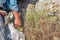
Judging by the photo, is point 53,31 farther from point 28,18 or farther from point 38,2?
point 38,2

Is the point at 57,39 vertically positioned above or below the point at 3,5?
below

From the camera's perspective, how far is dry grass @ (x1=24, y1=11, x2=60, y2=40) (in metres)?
3.40

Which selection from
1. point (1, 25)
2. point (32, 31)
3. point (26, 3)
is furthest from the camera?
point (26, 3)

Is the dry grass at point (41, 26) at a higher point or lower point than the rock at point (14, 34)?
higher

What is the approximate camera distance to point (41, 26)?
3.46 meters

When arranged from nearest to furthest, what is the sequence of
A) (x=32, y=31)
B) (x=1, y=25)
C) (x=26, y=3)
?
(x=1, y=25) → (x=32, y=31) → (x=26, y=3)

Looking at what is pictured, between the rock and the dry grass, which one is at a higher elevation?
the dry grass

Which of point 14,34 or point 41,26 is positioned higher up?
point 41,26

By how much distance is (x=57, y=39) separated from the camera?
11.1 feet

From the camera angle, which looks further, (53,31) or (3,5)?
(3,5)

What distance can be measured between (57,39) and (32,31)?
32 cm

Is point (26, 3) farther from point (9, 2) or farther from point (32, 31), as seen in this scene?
point (32, 31)

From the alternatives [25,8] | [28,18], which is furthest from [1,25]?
[25,8]

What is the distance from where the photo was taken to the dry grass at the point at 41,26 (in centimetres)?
340
